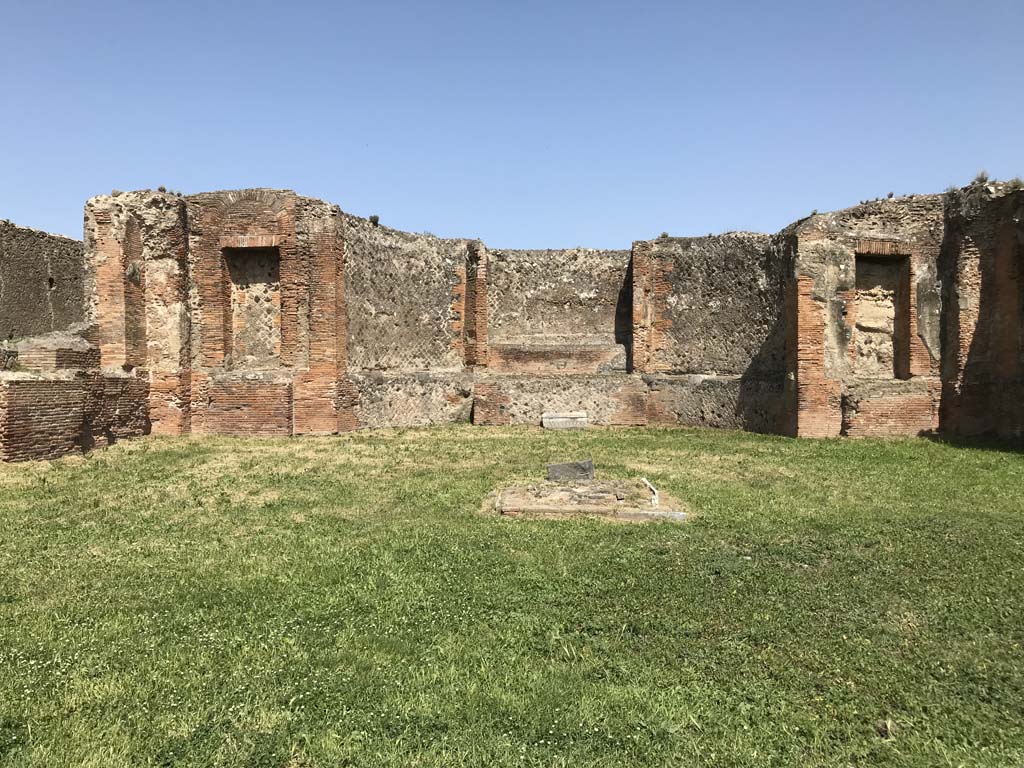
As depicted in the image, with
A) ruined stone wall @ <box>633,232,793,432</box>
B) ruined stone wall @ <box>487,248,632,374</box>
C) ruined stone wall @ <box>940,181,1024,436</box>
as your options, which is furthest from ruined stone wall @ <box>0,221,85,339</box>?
ruined stone wall @ <box>940,181,1024,436</box>

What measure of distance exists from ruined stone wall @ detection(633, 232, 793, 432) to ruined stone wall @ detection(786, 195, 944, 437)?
0.79 meters

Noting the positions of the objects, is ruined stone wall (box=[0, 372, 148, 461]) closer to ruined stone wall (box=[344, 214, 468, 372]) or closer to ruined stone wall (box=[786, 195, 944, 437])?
ruined stone wall (box=[344, 214, 468, 372])

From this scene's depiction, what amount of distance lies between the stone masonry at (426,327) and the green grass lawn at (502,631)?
500 centimetres

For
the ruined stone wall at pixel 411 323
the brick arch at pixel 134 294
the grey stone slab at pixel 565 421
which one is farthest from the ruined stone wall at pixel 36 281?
the grey stone slab at pixel 565 421

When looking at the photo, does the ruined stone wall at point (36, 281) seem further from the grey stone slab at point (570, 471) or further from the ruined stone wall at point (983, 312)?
the ruined stone wall at point (983, 312)

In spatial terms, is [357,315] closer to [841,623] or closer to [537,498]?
[537,498]

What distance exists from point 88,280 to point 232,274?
2.57 meters

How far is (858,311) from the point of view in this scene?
45.3 feet

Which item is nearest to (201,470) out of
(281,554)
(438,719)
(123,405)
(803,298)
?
(123,405)

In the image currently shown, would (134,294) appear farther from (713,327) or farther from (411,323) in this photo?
(713,327)

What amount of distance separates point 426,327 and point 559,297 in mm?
4174

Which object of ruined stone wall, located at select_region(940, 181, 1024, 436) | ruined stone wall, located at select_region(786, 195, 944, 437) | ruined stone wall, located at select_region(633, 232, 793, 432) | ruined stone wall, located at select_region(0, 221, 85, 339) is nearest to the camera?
ruined stone wall, located at select_region(940, 181, 1024, 436)

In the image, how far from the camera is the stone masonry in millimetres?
12055

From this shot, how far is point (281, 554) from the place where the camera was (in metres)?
5.39
